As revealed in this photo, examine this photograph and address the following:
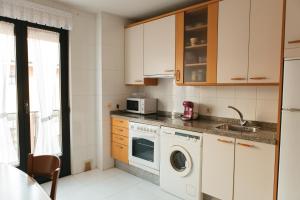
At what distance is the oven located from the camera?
2.78m

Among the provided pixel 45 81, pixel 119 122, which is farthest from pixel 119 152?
pixel 45 81

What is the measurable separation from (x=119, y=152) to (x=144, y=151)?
0.53m

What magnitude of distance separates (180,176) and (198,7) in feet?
6.52

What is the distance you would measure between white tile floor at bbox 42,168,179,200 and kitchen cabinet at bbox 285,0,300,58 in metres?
1.94

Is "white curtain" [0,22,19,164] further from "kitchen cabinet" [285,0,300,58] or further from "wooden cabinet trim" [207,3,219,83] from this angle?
"kitchen cabinet" [285,0,300,58]

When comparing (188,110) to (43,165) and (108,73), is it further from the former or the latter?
(43,165)

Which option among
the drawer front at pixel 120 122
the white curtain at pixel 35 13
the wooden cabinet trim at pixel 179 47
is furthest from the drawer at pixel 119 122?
the white curtain at pixel 35 13

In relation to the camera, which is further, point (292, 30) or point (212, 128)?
point (212, 128)

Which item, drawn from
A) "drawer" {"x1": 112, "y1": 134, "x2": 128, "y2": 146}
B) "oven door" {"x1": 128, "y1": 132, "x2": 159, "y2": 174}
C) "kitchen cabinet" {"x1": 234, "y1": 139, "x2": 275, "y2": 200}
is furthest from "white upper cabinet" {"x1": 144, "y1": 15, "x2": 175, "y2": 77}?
"kitchen cabinet" {"x1": 234, "y1": 139, "x2": 275, "y2": 200}

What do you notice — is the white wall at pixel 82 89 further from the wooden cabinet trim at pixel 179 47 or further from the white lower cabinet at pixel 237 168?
the white lower cabinet at pixel 237 168

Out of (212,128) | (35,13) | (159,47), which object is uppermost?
(35,13)

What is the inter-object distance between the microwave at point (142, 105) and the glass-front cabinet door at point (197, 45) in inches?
26.8

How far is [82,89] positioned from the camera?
322 cm

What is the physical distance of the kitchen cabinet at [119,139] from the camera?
3.20m
